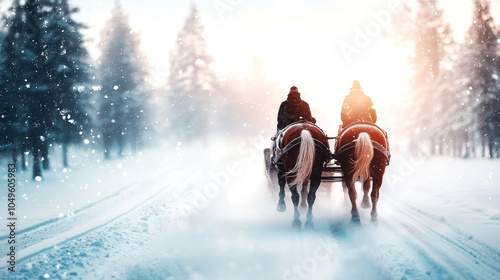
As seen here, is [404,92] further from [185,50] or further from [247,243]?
[247,243]

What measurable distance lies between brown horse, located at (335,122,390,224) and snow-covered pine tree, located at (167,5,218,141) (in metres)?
28.9

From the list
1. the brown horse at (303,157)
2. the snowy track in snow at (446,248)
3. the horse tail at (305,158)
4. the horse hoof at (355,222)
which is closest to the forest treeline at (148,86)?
the brown horse at (303,157)

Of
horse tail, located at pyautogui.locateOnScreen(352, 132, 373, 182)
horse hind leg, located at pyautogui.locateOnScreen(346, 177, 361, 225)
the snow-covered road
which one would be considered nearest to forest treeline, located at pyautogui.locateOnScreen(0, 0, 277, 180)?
the snow-covered road

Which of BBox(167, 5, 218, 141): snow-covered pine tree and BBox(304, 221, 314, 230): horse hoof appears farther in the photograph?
BBox(167, 5, 218, 141): snow-covered pine tree

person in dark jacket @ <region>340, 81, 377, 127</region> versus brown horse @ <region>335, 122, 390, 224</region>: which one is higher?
person in dark jacket @ <region>340, 81, 377, 127</region>

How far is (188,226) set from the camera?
7.66m

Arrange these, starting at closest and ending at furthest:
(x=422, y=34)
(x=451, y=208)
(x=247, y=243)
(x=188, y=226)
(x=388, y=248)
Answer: (x=388, y=248), (x=247, y=243), (x=188, y=226), (x=451, y=208), (x=422, y=34)

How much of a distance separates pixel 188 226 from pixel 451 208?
22.3 feet

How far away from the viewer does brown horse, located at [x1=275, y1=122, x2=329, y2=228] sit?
23.6 feet

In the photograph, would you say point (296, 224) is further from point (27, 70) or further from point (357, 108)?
point (27, 70)

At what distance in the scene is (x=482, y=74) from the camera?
77.1 ft

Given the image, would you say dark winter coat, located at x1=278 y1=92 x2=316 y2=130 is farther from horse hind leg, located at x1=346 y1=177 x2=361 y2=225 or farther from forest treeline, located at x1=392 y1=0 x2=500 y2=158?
forest treeline, located at x1=392 y1=0 x2=500 y2=158

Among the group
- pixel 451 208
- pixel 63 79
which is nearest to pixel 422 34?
pixel 451 208

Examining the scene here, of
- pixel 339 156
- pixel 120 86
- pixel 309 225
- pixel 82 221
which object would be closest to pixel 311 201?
pixel 309 225
